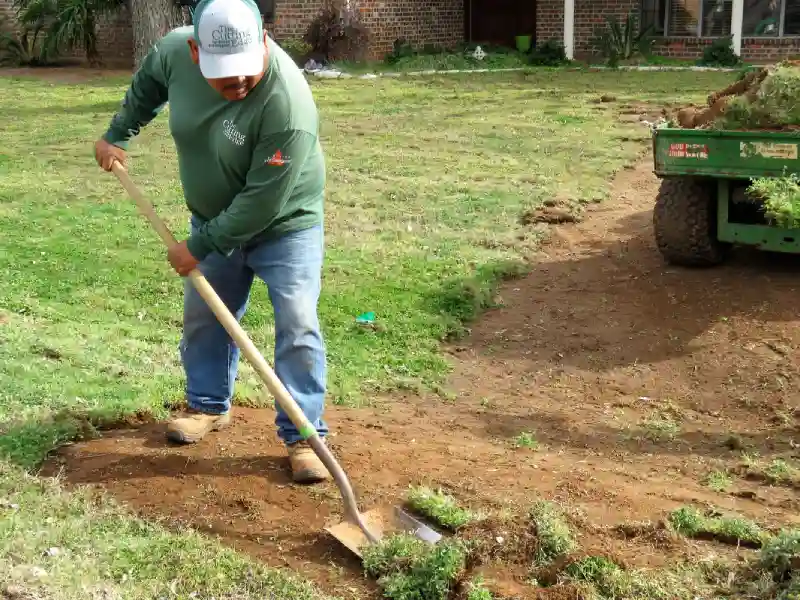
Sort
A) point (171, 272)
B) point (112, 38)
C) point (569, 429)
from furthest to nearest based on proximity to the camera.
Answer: point (112, 38) → point (171, 272) → point (569, 429)

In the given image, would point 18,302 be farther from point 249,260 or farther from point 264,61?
point 264,61

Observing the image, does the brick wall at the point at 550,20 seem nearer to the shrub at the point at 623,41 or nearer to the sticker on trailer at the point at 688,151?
the shrub at the point at 623,41

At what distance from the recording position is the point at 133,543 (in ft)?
13.2

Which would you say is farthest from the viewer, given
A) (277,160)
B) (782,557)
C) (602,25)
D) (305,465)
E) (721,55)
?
(602,25)

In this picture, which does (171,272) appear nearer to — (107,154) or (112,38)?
(107,154)

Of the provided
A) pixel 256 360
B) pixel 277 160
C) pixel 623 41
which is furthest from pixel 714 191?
pixel 623 41

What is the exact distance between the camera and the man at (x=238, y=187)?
4012 millimetres

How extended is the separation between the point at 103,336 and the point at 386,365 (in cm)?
179

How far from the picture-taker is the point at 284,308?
14.7 feet

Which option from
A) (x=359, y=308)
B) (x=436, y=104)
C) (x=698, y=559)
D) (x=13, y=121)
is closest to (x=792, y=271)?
(x=359, y=308)

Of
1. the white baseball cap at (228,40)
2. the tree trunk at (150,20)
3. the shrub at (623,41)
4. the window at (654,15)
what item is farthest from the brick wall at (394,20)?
the white baseball cap at (228,40)

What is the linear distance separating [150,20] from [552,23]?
932 centimetres

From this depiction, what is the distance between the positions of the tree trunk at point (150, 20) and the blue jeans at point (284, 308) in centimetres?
1309

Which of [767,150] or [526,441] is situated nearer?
[526,441]
